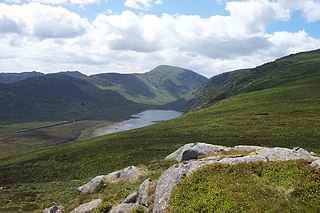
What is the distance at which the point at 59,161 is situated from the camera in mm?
77625

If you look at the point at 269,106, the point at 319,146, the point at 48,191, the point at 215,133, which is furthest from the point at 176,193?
the point at 269,106

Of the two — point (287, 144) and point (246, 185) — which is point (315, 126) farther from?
point (246, 185)

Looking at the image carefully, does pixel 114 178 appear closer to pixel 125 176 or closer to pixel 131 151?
pixel 125 176

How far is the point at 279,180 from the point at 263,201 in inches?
132

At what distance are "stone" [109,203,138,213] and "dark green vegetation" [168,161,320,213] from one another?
15.4ft

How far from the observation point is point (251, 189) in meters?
19.0

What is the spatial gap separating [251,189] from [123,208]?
31.6 ft

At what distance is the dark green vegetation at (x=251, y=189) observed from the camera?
17484mm

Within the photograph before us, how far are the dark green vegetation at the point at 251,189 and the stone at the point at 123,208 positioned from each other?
15.4 ft

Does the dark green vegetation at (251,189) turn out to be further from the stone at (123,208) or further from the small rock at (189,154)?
A: the small rock at (189,154)

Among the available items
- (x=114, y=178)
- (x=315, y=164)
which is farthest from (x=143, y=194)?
(x=114, y=178)

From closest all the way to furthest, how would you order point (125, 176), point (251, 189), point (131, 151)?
point (251, 189)
point (125, 176)
point (131, 151)

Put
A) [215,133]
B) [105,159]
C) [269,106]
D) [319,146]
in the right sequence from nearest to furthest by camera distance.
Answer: [319,146] → [105,159] → [215,133] → [269,106]

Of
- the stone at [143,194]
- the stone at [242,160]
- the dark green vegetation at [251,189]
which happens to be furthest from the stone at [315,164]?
the stone at [143,194]
